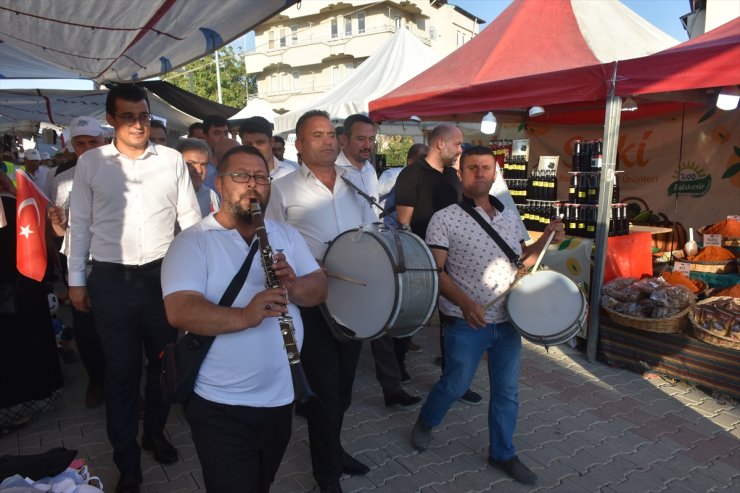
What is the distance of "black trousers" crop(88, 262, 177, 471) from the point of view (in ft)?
9.56

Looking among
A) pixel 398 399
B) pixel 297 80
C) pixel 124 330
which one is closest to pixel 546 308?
pixel 398 399

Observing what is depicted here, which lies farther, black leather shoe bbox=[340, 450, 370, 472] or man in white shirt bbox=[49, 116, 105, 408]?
man in white shirt bbox=[49, 116, 105, 408]

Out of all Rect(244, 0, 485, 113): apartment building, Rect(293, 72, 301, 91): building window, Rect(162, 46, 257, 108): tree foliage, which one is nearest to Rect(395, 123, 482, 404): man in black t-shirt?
Rect(244, 0, 485, 113): apartment building

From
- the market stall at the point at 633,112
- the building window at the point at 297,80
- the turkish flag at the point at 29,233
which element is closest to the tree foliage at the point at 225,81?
the building window at the point at 297,80

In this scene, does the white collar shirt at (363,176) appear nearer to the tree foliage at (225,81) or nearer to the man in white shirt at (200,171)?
the man in white shirt at (200,171)

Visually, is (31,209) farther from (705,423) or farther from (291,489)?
(705,423)

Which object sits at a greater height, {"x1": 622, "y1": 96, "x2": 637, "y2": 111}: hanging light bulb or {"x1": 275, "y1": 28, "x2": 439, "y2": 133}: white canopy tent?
{"x1": 275, "y1": 28, "x2": 439, "y2": 133}: white canopy tent

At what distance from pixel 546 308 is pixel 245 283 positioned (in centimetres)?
188

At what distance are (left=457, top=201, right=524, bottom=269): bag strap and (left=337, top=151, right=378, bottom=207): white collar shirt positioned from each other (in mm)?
716

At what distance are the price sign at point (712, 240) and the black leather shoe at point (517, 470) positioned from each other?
425 cm

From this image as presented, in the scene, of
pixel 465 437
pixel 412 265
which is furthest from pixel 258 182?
pixel 465 437

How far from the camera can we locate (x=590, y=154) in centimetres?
594

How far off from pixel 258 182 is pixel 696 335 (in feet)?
14.1

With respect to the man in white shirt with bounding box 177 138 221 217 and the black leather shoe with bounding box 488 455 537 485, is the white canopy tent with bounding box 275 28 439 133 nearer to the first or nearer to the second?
the man in white shirt with bounding box 177 138 221 217
